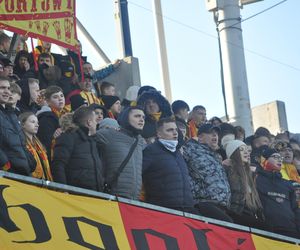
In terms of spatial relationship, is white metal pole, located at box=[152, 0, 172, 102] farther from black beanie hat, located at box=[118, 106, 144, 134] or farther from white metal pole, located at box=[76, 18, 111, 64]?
black beanie hat, located at box=[118, 106, 144, 134]

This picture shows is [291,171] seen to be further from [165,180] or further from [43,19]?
[43,19]

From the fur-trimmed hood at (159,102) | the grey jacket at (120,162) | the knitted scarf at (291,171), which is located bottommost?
the knitted scarf at (291,171)

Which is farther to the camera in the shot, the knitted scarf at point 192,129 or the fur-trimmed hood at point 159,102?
the knitted scarf at point 192,129

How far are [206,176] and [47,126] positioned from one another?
1.87 m

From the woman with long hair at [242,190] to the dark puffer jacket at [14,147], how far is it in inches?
125

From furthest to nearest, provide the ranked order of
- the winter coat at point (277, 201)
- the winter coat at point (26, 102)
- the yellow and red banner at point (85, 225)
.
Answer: the winter coat at point (277, 201) → the winter coat at point (26, 102) → the yellow and red banner at point (85, 225)

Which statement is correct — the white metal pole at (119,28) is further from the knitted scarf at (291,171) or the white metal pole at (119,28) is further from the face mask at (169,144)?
the face mask at (169,144)

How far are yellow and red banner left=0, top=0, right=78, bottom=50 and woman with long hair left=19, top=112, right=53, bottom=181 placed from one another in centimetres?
240

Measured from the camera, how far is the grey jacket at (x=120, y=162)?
7.68 m

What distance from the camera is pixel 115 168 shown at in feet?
25.2

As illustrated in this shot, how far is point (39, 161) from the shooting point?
23.2 ft

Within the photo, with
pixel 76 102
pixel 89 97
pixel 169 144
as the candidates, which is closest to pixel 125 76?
pixel 89 97

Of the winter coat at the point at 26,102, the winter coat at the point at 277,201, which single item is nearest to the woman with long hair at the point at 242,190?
the winter coat at the point at 277,201

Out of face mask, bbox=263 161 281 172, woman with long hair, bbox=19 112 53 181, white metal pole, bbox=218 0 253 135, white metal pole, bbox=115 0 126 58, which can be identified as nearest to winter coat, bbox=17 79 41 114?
woman with long hair, bbox=19 112 53 181
